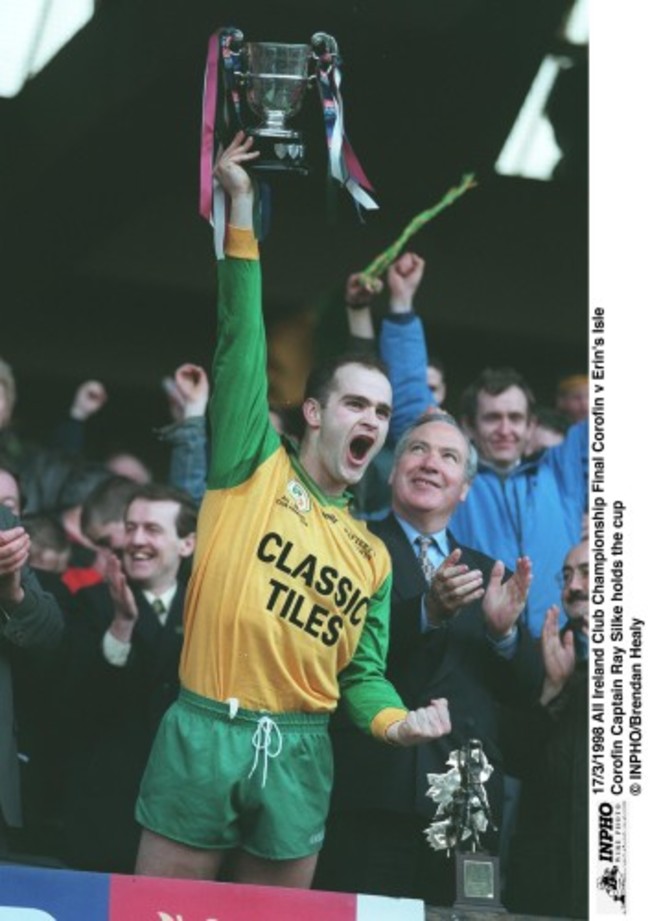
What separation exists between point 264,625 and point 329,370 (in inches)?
24.6

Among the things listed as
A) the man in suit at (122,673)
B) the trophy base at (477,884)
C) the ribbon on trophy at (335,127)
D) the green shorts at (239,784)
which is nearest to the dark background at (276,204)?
the ribbon on trophy at (335,127)

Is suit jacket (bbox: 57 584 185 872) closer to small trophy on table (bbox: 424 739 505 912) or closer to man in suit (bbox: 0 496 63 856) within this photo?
man in suit (bbox: 0 496 63 856)

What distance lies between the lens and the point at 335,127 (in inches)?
196

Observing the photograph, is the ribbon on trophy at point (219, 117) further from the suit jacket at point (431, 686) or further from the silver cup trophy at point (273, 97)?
the suit jacket at point (431, 686)

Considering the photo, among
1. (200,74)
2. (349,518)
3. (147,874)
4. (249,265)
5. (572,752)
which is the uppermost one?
(200,74)

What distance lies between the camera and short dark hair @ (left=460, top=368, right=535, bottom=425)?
4.99m

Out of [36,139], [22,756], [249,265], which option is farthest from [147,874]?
[36,139]

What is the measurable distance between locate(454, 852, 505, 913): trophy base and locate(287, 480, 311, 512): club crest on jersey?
86 centimetres

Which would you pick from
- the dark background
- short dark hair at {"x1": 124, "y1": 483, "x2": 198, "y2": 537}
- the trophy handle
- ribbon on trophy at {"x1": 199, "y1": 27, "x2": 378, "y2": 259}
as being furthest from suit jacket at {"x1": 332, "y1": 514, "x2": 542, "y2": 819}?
the trophy handle

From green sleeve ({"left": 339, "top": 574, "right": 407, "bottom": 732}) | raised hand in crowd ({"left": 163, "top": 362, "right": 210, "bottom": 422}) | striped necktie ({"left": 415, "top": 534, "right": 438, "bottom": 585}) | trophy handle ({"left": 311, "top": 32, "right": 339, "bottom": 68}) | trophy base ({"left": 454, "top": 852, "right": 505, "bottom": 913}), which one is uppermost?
trophy handle ({"left": 311, "top": 32, "right": 339, "bottom": 68})

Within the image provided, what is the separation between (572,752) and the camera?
4.84 m

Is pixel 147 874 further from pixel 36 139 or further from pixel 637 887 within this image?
pixel 36 139

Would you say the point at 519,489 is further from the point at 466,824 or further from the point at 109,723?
the point at 109,723

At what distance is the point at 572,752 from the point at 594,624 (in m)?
0.30
